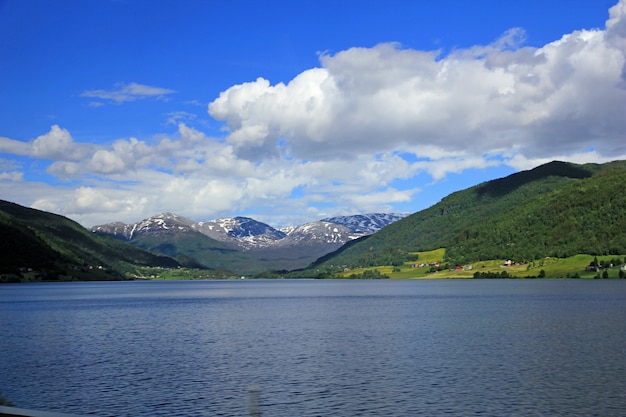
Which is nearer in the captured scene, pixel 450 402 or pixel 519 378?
pixel 450 402

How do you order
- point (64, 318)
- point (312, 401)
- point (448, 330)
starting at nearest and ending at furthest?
1. point (312, 401)
2. point (448, 330)
3. point (64, 318)

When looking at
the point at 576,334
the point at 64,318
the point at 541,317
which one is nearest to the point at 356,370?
the point at 576,334

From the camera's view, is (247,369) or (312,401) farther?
(247,369)

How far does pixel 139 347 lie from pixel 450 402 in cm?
→ 4283

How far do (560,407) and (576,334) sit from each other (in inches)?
1589

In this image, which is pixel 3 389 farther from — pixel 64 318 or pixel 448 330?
pixel 64 318

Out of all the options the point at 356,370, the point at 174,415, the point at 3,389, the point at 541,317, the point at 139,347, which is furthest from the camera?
the point at 541,317

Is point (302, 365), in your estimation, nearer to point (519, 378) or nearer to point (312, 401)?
point (312, 401)

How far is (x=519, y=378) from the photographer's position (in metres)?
49.0

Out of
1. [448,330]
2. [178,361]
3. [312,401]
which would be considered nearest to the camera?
[312,401]

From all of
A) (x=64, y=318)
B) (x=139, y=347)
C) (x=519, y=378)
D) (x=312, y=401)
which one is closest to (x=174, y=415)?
(x=312, y=401)

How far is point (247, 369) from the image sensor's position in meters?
55.8

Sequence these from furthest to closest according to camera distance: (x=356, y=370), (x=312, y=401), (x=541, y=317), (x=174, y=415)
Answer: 1. (x=541, y=317)
2. (x=356, y=370)
3. (x=312, y=401)
4. (x=174, y=415)

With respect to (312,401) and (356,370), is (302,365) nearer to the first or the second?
(356,370)
